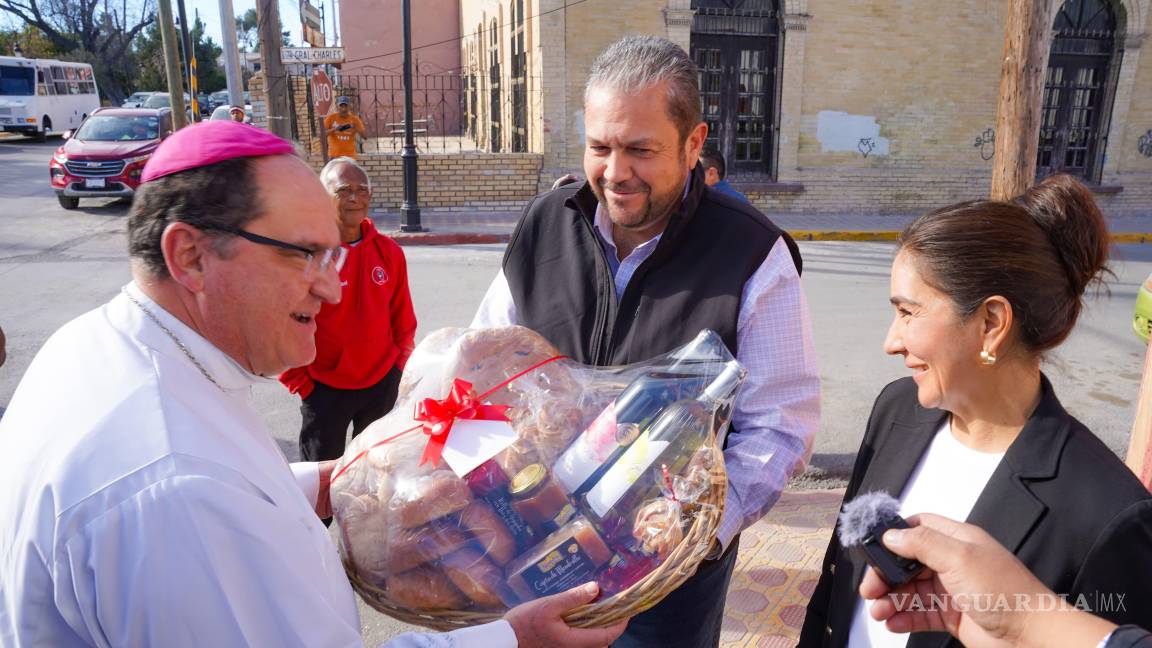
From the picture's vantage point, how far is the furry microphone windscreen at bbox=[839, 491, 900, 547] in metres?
1.36

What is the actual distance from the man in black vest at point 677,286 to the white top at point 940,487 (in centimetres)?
28

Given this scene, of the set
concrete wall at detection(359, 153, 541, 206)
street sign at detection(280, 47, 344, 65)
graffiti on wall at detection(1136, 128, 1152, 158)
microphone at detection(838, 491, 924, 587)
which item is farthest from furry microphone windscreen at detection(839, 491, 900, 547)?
graffiti on wall at detection(1136, 128, 1152, 158)

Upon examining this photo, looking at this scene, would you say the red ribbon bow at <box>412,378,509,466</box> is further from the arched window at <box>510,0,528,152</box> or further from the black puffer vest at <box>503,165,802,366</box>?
the arched window at <box>510,0,528,152</box>

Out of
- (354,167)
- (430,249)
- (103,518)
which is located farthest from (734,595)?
(430,249)

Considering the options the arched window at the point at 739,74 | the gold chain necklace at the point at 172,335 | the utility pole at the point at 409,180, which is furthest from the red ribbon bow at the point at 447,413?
the arched window at the point at 739,74

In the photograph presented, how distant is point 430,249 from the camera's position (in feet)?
37.1

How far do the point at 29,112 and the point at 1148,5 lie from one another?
118ft

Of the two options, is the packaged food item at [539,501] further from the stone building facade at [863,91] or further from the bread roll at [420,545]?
the stone building facade at [863,91]

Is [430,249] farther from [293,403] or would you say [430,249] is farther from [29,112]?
[29,112]

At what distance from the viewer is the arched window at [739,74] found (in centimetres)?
1317

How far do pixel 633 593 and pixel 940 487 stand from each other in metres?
0.89

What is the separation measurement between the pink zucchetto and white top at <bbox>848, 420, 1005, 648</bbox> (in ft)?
5.17

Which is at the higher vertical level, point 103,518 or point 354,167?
point 354,167

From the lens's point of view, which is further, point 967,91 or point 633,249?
point 967,91
